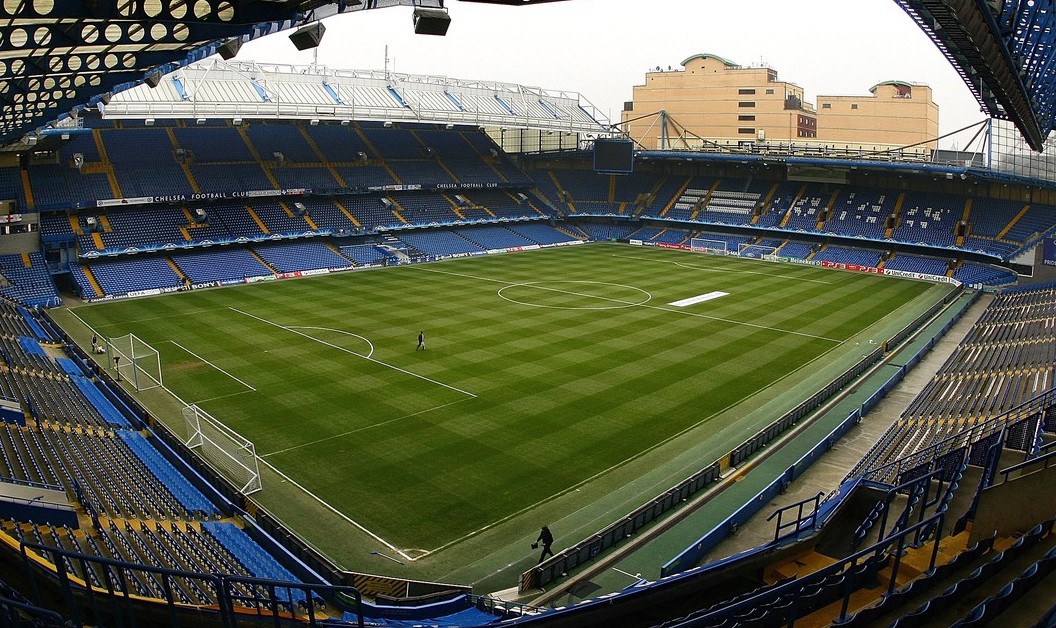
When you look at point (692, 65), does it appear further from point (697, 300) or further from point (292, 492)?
point (292, 492)

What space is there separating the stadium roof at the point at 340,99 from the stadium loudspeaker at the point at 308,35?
3835 cm

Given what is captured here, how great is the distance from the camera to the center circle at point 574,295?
4391 cm

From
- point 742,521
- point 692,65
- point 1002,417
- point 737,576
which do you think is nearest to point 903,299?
point 1002,417

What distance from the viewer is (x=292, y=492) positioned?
68.6ft

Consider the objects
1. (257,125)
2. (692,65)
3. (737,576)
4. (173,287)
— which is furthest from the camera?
A: (692,65)

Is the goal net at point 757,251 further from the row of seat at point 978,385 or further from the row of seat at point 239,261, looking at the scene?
the row of seat at point 978,385

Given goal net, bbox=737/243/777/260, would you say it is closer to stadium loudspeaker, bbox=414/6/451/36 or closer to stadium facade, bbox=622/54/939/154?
stadium facade, bbox=622/54/939/154

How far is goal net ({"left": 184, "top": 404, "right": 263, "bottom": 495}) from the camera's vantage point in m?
21.4

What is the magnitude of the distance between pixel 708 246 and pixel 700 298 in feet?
76.8

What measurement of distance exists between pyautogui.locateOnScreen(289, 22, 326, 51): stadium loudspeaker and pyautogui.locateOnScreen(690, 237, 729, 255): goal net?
56.2 m

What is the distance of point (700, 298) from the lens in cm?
4612

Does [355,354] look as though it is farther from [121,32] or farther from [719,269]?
[719,269]

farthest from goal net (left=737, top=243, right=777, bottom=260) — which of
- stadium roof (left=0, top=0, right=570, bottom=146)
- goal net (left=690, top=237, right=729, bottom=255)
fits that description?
stadium roof (left=0, top=0, right=570, bottom=146)

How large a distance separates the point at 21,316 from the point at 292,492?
24.5 meters
